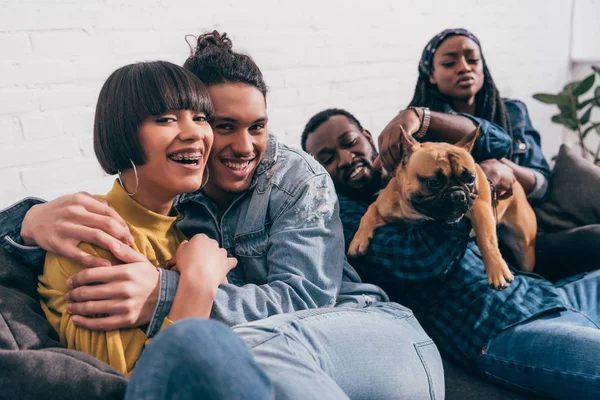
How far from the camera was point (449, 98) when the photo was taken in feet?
6.83

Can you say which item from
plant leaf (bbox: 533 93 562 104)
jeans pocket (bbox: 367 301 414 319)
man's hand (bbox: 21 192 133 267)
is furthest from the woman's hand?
plant leaf (bbox: 533 93 562 104)

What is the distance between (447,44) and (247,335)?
1.42 m

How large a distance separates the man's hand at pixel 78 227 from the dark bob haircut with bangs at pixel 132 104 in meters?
0.12

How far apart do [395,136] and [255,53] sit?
3.29ft

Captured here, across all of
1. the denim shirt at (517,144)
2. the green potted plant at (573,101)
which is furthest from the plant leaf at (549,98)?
the denim shirt at (517,144)

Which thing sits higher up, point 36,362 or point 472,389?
point 36,362

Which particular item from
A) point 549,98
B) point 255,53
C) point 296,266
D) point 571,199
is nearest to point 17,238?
point 296,266

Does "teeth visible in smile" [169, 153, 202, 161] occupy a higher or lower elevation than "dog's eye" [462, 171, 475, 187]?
higher

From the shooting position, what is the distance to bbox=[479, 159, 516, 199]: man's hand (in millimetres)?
1728

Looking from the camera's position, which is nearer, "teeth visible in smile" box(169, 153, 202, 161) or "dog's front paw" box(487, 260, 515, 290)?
"teeth visible in smile" box(169, 153, 202, 161)

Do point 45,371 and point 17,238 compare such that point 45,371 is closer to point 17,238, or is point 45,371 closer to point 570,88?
point 17,238

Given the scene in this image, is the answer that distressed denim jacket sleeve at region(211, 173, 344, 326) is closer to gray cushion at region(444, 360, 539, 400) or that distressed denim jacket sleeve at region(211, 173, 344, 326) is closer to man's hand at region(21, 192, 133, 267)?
man's hand at region(21, 192, 133, 267)

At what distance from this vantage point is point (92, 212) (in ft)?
3.86

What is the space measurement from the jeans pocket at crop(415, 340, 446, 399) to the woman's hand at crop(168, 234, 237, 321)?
1.53 feet
